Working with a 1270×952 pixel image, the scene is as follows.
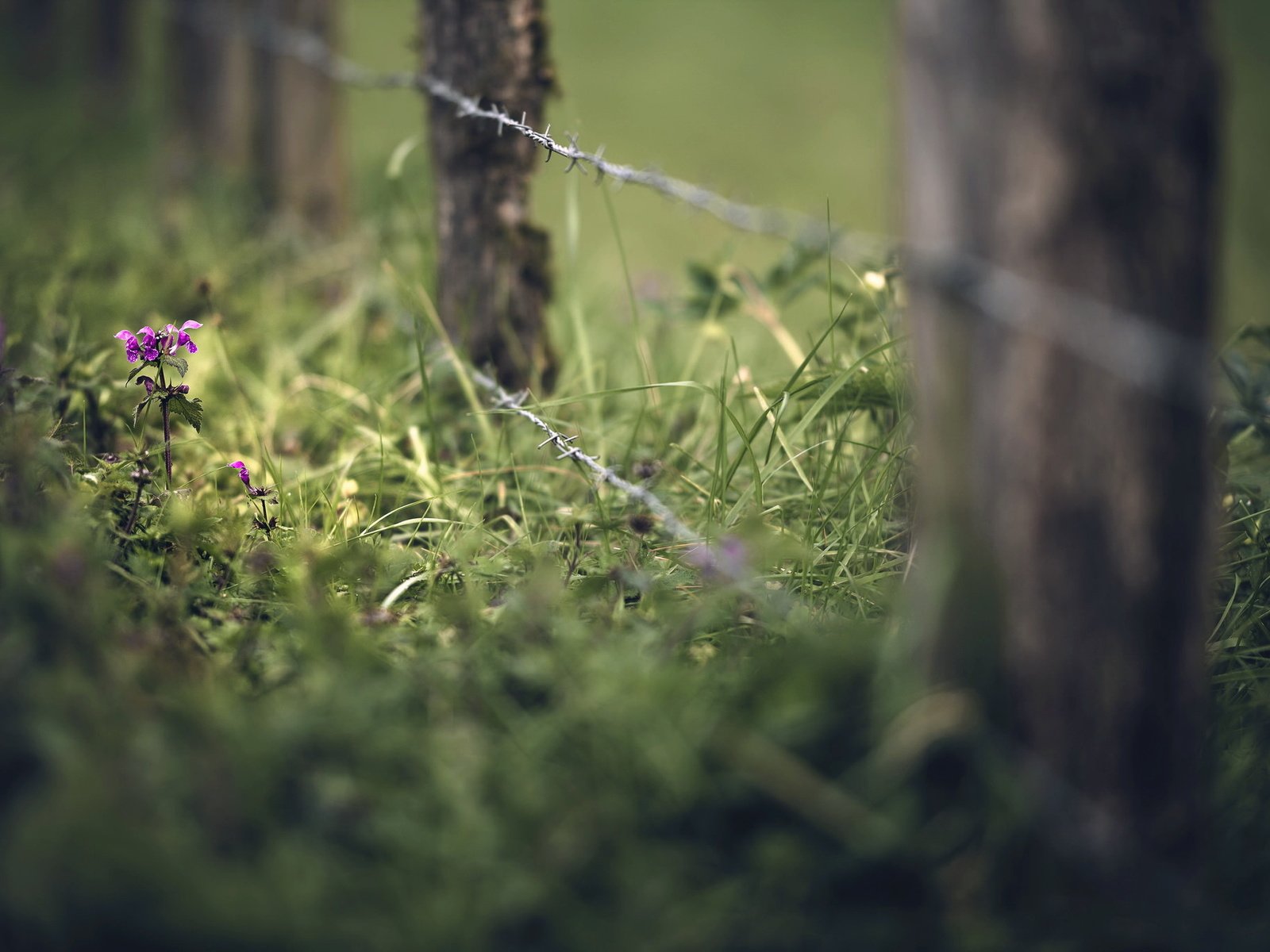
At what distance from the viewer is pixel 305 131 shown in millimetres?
3498

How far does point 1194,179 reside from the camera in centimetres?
96

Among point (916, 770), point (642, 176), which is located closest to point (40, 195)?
point (642, 176)

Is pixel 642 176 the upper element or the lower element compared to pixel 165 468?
upper

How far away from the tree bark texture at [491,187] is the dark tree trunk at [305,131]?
1.49m

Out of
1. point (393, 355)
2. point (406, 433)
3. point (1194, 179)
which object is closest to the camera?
point (1194, 179)

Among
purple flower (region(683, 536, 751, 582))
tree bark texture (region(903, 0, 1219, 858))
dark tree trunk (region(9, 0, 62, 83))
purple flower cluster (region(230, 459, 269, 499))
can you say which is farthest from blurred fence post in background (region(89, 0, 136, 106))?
tree bark texture (region(903, 0, 1219, 858))

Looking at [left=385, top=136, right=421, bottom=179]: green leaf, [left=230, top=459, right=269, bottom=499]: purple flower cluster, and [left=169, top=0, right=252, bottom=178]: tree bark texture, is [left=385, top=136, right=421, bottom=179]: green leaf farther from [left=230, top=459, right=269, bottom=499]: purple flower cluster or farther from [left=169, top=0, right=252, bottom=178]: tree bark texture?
[left=169, top=0, right=252, bottom=178]: tree bark texture

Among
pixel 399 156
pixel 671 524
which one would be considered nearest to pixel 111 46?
pixel 399 156

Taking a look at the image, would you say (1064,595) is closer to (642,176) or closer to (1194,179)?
(1194,179)

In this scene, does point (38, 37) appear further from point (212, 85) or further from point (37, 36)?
point (212, 85)

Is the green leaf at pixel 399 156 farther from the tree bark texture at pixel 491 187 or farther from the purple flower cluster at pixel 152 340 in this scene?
the purple flower cluster at pixel 152 340

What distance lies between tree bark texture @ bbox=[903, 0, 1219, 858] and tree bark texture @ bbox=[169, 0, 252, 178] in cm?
341

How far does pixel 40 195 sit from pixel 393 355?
1931 mm

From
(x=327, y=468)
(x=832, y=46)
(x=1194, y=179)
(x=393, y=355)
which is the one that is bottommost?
(x=327, y=468)
